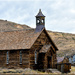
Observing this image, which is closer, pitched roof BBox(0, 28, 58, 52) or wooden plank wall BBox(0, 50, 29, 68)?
wooden plank wall BBox(0, 50, 29, 68)

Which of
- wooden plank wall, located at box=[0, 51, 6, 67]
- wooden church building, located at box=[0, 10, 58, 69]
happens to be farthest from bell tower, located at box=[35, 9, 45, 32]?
wooden plank wall, located at box=[0, 51, 6, 67]

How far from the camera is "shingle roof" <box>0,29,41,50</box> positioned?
3575 centimetres

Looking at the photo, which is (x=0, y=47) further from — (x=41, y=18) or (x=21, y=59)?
(x=41, y=18)

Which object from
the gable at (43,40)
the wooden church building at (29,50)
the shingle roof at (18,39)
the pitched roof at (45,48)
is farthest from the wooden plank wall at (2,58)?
the pitched roof at (45,48)

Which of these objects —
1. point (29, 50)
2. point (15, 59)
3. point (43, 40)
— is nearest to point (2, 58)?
point (15, 59)

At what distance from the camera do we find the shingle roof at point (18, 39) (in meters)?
35.8

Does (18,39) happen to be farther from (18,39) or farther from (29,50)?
(29,50)

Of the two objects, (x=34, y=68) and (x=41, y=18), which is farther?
(x=41, y=18)

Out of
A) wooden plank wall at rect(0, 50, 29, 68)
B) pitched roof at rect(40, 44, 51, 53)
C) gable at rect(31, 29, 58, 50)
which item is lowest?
wooden plank wall at rect(0, 50, 29, 68)

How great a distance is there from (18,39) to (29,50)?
153 inches

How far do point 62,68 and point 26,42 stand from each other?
26.0ft

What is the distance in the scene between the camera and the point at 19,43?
36.5m

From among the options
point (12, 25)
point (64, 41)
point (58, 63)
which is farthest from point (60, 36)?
point (58, 63)

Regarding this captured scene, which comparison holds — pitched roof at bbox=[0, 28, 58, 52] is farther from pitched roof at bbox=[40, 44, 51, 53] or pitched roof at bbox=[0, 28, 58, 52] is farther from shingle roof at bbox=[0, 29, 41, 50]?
pitched roof at bbox=[40, 44, 51, 53]
